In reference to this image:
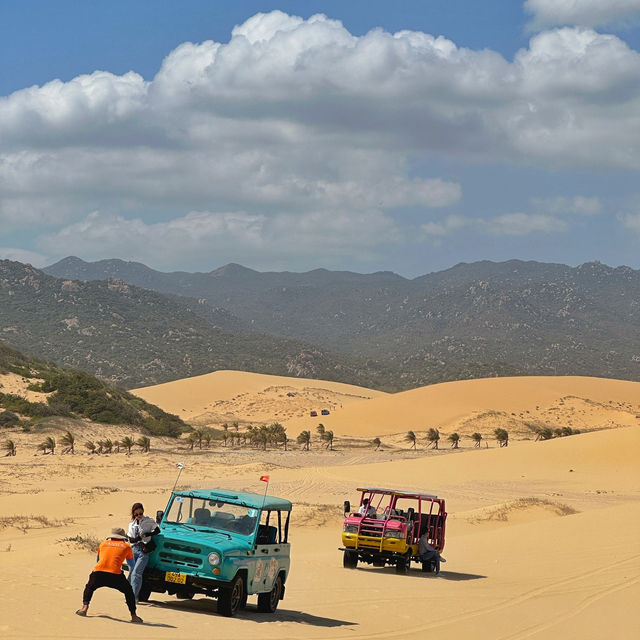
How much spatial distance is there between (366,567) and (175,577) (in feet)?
29.9

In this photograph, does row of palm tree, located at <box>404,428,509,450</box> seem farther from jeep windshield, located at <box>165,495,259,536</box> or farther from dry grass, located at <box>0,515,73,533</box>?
jeep windshield, located at <box>165,495,259,536</box>

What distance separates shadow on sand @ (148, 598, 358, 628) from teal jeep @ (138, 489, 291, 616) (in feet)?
0.65

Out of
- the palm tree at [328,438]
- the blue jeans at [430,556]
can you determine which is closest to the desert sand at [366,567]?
the blue jeans at [430,556]

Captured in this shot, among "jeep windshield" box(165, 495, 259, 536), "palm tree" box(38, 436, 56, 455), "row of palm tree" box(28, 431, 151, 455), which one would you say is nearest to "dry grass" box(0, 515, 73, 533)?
"jeep windshield" box(165, 495, 259, 536)

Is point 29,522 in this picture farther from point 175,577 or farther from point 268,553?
point 175,577

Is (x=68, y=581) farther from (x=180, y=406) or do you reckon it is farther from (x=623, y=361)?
(x=623, y=361)

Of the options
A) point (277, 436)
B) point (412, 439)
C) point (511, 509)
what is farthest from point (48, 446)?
point (412, 439)

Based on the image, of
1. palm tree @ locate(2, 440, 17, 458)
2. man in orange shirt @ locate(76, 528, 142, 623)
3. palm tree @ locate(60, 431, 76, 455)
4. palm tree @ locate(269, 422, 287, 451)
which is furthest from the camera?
palm tree @ locate(269, 422, 287, 451)

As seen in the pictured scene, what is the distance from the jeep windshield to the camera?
45.0 feet

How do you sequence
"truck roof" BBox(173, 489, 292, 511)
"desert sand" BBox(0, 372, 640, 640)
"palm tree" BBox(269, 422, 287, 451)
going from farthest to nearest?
"palm tree" BBox(269, 422, 287, 451), "truck roof" BBox(173, 489, 292, 511), "desert sand" BBox(0, 372, 640, 640)

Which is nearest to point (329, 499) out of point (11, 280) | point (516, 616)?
point (516, 616)

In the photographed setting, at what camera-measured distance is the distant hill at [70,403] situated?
59188 millimetres

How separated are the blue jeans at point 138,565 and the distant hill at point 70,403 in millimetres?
45396

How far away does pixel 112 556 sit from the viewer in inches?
470
